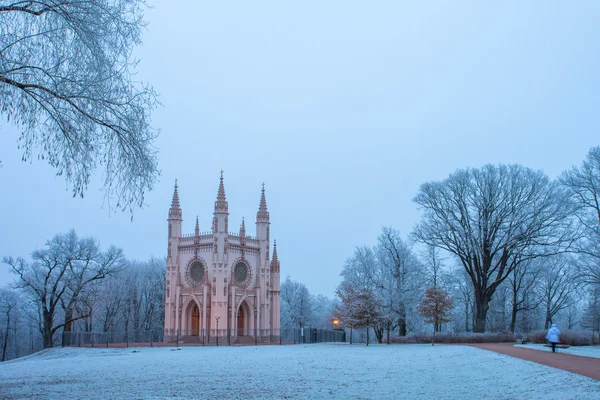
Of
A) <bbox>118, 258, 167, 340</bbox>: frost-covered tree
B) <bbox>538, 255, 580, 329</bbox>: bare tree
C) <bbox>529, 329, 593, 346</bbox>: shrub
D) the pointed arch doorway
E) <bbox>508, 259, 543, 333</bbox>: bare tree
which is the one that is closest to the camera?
<bbox>529, 329, 593, 346</bbox>: shrub

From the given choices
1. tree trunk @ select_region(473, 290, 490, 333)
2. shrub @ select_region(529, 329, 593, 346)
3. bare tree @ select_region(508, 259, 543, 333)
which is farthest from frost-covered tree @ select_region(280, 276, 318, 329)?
shrub @ select_region(529, 329, 593, 346)

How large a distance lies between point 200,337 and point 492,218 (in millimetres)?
26663

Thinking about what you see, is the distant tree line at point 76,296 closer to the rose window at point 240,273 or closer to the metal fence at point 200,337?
the metal fence at point 200,337

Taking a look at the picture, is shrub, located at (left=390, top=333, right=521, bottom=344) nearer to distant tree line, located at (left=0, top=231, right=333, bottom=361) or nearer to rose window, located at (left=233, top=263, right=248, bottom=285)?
rose window, located at (left=233, top=263, right=248, bottom=285)

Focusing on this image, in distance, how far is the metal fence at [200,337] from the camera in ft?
164

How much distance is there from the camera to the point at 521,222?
141 feet

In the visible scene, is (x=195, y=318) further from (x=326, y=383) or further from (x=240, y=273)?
(x=326, y=383)

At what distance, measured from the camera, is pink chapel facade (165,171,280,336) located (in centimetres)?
5519

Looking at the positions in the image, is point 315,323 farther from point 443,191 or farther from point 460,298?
point 443,191

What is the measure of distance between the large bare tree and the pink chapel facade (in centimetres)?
1813

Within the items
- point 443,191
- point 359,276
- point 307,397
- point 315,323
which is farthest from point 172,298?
point 307,397

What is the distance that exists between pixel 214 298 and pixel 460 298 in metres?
26.8

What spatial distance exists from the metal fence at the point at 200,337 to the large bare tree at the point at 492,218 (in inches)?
644

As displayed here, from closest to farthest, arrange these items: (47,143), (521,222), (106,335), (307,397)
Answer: (47,143) → (307,397) → (521,222) → (106,335)
